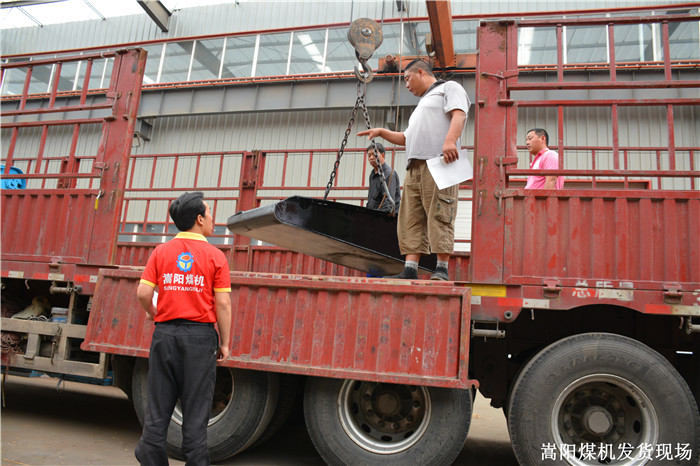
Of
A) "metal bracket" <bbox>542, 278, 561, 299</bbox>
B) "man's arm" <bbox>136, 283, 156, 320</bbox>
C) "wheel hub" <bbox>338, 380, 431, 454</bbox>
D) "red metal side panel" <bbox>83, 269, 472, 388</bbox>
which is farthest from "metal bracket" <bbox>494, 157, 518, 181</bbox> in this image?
"man's arm" <bbox>136, 283, 156, 320</bbox>

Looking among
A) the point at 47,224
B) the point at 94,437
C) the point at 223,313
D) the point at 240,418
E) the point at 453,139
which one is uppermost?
the point at 453,139

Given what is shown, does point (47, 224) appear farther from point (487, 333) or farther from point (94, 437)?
point (487, 333)

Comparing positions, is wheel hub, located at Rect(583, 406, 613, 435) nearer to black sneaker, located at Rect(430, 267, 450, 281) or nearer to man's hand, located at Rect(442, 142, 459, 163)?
black sneaker, located at Rect(430, 267, 450, 281)

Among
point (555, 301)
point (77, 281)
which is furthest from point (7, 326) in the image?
point (555, 301)

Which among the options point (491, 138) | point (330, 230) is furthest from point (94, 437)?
point (491, 138)

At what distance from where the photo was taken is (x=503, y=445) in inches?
215

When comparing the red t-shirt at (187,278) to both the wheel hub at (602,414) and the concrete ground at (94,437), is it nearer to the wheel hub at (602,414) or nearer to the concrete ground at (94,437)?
the concrete ground at (94,437)

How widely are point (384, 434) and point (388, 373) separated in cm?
53

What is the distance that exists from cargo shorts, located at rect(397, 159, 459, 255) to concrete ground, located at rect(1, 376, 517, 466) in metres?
2.05

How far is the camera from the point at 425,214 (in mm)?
4078

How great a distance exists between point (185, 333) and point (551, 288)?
7.72 feet

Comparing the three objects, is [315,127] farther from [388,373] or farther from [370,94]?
[388,373]

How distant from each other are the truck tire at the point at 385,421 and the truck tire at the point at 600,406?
1.33 ft

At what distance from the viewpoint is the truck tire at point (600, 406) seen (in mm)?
3162
